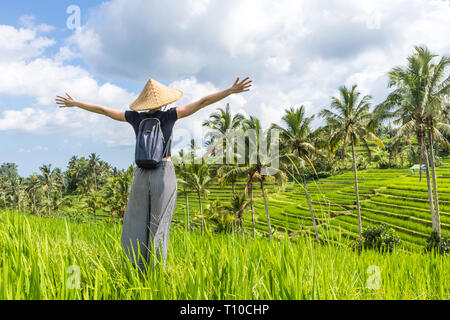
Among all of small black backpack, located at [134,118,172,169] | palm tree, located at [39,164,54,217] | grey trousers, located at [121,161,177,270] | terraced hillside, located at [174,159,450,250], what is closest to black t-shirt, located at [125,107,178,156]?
small black backpack, located at [134,118,172,169]

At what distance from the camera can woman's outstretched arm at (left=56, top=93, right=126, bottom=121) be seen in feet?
8.57

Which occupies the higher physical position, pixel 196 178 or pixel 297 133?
pixel 297 133

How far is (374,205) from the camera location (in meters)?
37.8

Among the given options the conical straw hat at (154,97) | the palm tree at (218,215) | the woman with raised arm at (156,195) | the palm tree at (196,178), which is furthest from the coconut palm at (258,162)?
the woman with raised arm at (156,195)

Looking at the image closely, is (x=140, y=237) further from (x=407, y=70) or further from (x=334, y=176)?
(x=334, y=176)

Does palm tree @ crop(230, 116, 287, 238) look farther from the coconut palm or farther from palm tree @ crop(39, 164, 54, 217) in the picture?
palm tree @ crop(39, 164, 54, 217)

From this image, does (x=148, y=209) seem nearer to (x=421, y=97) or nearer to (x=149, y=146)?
(x=149, y=146)

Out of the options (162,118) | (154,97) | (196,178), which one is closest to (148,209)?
(162,118)

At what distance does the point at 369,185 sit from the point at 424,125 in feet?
92.6

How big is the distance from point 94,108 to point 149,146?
921 mm

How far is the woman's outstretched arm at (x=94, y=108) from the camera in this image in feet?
8.57

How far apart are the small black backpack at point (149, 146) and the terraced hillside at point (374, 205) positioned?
69.5 feet

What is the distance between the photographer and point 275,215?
3928cm

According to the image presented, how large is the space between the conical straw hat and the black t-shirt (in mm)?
69
